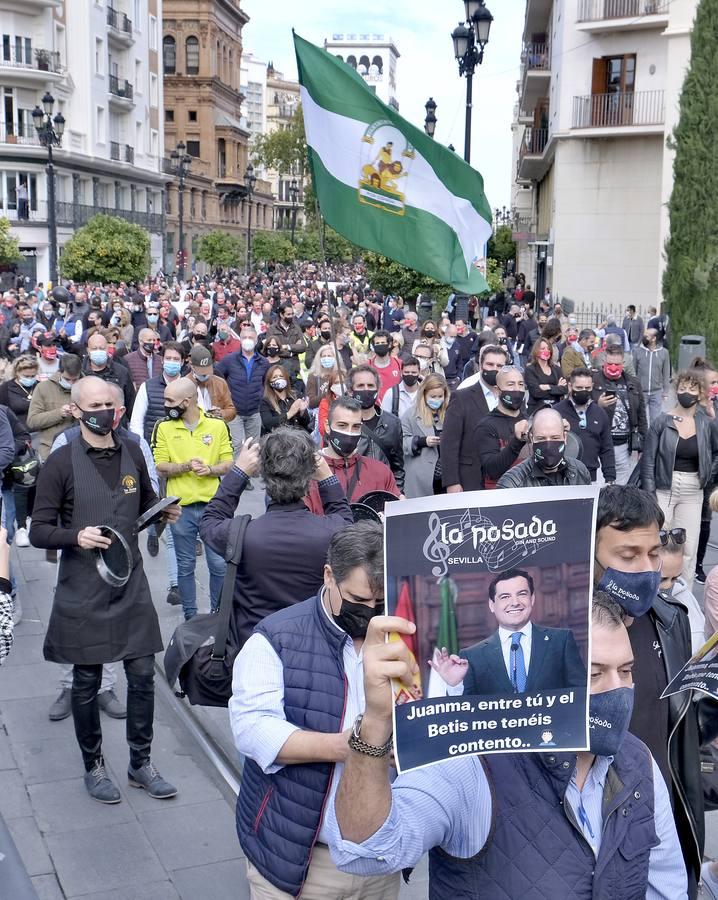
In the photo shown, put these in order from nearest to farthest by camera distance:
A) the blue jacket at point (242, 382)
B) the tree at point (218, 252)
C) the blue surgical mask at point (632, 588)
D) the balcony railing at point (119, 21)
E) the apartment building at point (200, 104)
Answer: the blue surgical mask at point (632, 588) → the blue jacket at point (242, 382) → the balcony railing at point (119, 21) → the tree at point (218, 252) → the apartment building at point (200, 104)

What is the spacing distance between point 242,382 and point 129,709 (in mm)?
7714

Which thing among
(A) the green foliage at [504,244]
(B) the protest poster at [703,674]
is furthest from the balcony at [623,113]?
(B) the protest poster at [703,674]

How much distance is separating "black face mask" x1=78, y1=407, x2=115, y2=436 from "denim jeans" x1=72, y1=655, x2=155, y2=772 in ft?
3.59

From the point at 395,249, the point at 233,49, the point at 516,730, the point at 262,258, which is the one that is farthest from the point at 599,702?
the point at 233,49

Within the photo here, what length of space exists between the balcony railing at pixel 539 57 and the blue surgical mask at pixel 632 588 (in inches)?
1582

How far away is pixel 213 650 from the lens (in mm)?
4141

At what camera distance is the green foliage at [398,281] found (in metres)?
25.7

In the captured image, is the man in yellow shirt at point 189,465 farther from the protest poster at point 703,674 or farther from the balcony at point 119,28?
the balcony at point 119,28

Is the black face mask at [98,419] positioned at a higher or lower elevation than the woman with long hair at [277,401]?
higher

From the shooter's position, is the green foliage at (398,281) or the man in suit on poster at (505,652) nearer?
the man in suit on poster at (505,652)

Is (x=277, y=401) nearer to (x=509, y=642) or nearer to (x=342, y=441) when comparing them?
(x=342, y=441)

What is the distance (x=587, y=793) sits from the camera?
2.34 meters

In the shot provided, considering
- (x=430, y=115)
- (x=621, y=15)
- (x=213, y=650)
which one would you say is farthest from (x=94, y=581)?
(x=621, y=15)

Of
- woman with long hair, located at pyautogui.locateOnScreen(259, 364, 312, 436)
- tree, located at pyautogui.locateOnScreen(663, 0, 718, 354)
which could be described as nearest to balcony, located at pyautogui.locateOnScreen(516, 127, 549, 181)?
tree, located at pyautogui.locateOnScreen(663, 0, 718, 354)
